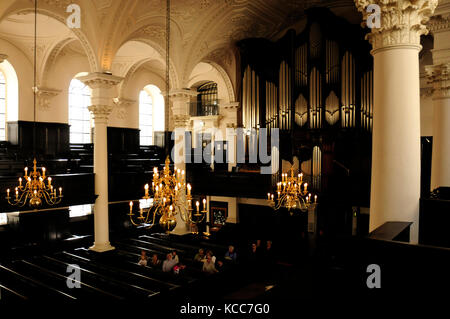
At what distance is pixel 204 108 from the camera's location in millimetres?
21219

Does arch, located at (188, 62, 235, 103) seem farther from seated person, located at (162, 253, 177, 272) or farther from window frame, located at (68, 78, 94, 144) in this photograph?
seated person, located at (162, 253, 177, 272)

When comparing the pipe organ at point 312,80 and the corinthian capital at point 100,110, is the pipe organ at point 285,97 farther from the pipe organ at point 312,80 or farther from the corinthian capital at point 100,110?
the corinthian capital at point 100,110

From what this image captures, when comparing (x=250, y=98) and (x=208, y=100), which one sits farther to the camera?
(x=208, y=100)

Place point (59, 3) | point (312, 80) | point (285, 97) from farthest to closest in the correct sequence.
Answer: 1. point (285, 97)
2. point (312, 80)
3. point (59, 3)

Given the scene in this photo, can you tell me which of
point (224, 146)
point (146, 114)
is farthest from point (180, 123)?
point (146, 114)

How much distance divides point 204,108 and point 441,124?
15.0m

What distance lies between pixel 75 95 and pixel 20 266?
10387mm

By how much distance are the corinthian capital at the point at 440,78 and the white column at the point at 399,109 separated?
14.4 ft

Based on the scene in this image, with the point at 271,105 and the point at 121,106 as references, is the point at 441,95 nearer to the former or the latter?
the point at 271,105

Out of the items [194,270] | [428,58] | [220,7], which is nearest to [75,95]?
[220,7]

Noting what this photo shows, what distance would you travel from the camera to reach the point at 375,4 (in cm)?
388

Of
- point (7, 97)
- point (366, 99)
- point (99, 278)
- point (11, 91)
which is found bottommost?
point (99, 278)

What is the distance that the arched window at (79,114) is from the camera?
60.9 ft

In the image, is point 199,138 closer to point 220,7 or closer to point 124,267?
point 220,7
